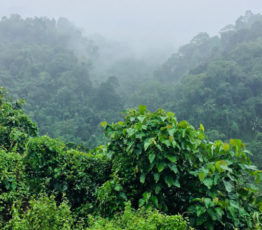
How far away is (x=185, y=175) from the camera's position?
2443 mm

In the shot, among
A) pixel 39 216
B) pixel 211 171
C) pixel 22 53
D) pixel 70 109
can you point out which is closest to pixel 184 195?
pixel 211 171

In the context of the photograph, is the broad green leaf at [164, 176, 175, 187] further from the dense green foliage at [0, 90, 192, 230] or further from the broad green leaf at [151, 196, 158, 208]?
the dense green foliage at [0, 90, 192, 230]

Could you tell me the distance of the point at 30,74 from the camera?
104ft

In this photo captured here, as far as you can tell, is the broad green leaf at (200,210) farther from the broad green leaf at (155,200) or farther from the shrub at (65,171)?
the shrub at (65,171)

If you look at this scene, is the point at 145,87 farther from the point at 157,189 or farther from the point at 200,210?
the point at 200,210

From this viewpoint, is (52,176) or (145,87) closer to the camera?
(52,176)

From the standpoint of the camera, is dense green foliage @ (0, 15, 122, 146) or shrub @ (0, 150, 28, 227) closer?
shrub @ (0, 150, 28, 227)

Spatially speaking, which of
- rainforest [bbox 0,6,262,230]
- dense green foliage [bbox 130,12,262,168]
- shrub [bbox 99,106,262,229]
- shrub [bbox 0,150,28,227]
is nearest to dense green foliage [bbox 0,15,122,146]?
dense green foliage [bbox 130,12,262,168]

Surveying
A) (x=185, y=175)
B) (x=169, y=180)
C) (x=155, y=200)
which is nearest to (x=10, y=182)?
(x=155, y=200)

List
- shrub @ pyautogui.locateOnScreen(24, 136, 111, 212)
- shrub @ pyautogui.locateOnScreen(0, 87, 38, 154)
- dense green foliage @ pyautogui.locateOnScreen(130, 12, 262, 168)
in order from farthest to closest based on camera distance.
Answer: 1. dense green foliage @ pyautogui.locateOnScreen(130, 12, 262, 168)
2. shrub @ pyautogui.locateOnScreen(0, 87, 38, 154)
3. shrub @ pyautogui.locateOnScreen(24, 136, 111, 212)

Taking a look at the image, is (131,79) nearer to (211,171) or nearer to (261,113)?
(261,113)

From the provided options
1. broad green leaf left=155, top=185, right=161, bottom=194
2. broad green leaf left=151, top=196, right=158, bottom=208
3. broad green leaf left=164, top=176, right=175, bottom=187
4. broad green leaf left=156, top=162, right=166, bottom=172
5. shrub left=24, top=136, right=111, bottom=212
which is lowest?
broad green leaf left=151, top=196, right=158, bottom=208

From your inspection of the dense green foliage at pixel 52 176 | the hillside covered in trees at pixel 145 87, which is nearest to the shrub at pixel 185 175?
the dense green foliage at pixel 52 176

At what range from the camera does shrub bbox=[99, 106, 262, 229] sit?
217 centimetres
